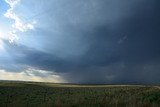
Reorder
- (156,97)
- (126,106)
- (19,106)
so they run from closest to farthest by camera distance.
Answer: (126,106) → (19,106) → (156,97)

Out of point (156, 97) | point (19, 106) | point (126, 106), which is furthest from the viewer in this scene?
point (156, 97)

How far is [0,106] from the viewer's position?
15141mm

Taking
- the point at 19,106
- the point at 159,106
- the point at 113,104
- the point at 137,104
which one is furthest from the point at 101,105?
the point at 19,106

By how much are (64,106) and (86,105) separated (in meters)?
1.12

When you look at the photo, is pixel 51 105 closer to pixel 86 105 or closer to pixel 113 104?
pixel 86 105

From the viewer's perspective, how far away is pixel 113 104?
15609 millimetres

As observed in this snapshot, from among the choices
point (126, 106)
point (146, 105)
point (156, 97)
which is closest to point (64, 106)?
point (126, 106)

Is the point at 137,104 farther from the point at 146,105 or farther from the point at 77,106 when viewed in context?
the point at 77,106

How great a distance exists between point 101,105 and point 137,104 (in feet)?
5.98

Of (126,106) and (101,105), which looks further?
(101,105)

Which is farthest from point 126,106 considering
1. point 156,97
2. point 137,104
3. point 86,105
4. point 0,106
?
point 0,106

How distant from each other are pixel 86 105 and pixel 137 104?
2.55 meters

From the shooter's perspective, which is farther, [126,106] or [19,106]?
[19,106]

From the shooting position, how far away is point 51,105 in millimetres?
15555
